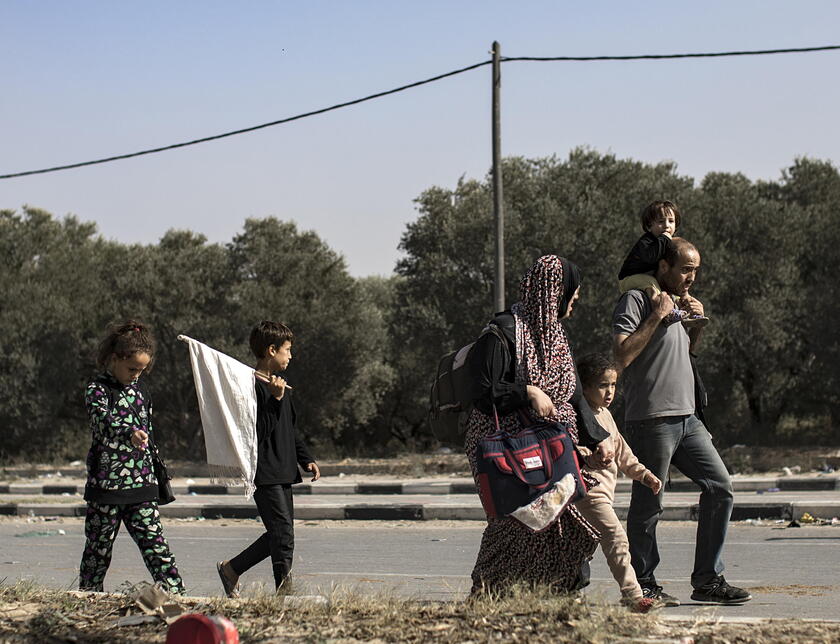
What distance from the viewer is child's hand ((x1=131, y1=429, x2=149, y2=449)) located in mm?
5922

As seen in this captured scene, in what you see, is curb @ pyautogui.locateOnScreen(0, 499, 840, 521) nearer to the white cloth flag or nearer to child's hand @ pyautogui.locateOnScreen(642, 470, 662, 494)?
child's hand @ pyautogui.locateOnScreen(642, 470, 662, 494)

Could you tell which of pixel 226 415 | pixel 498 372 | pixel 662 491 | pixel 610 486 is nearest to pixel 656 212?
pixel 662 491

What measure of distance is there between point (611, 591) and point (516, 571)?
210cm

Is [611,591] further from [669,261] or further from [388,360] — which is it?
[388,360]

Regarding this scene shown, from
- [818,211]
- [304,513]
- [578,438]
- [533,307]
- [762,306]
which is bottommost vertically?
[304,513]

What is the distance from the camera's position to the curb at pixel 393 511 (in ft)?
38.8

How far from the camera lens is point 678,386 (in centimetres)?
624

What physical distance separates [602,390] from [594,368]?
12cm

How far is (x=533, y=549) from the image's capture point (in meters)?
5.36

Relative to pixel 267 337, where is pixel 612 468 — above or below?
below

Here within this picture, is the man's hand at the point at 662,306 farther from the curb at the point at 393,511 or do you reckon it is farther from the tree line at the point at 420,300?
the tree line at the point at 420,300

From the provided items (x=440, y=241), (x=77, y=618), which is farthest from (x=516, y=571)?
(x=440, y=241)

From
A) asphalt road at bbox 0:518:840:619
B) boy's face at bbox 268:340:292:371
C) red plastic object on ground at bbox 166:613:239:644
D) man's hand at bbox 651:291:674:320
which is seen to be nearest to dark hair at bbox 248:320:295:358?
boy's face at bbox 268:340:292:371

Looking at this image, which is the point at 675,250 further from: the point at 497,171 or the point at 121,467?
the point at 497,171
